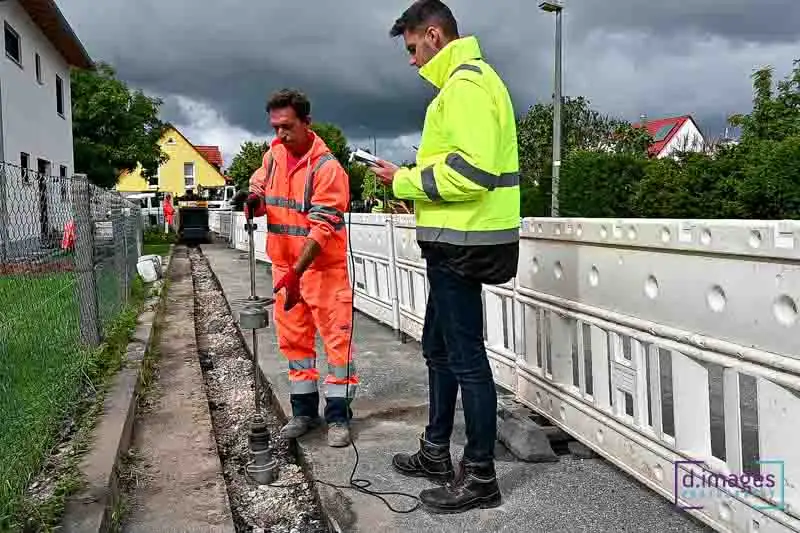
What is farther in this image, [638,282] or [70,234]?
[70,234]

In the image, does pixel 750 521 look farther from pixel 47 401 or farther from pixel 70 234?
pixel 70 234

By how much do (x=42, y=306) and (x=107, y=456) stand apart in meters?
1.27

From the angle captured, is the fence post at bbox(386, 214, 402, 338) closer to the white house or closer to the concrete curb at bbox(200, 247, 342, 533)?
the concrete curb at bbox(200, 247, 342, 533)

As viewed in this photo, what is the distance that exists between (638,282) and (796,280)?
0.89m

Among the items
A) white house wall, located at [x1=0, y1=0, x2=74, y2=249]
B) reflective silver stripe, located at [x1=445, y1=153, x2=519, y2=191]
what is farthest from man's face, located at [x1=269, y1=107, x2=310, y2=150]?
white house wall, located at [x1=0, y1=0, x2=74, y2=249]

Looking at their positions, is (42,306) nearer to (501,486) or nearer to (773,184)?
(501,486)

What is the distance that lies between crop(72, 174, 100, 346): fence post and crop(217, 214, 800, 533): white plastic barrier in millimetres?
3435

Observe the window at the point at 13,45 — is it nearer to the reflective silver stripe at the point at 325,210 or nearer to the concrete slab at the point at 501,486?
the concrete slab at the point at 501,486

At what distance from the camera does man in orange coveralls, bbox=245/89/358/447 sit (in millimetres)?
3896

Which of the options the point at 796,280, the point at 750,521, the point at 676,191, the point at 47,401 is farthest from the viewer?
the point at 676,191

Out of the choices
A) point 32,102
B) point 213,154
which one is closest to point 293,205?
point 32,102

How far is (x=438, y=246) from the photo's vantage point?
3.06m

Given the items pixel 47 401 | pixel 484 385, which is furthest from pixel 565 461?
pixel 47 401

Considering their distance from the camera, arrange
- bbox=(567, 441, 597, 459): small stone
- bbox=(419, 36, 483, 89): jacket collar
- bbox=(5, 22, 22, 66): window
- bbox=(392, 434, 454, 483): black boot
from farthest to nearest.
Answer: bbox=(5, 22, 22, 66): window < bbox=(567, 441, 597, 459): small stone < bbox=(392, 434, 454, 483): black boot < bbox=(419, 36, 483, 89): jacket collar
